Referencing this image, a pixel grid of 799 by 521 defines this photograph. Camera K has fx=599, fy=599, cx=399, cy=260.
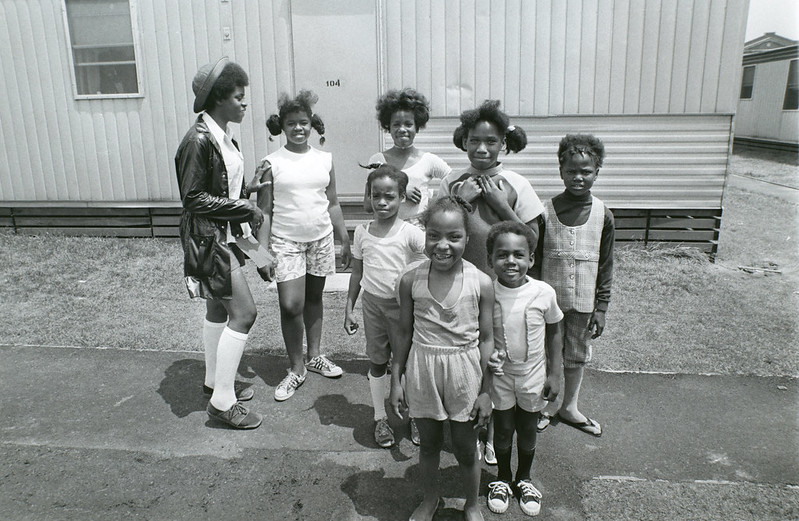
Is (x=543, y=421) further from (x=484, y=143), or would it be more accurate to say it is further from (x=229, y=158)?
(x=229, y=158)

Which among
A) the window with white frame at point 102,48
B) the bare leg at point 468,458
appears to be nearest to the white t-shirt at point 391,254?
the bare leg at point 468,458

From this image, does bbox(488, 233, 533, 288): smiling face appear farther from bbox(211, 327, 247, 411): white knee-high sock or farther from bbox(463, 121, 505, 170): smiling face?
bbox(211, 327, 247, 411): white knee-high sock

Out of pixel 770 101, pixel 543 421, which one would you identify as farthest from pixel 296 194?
pixel 770 101

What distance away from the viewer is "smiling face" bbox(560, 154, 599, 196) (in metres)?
3.18

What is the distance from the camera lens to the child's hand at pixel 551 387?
9.26ft

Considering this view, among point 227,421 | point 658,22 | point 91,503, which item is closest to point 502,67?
point 658,22

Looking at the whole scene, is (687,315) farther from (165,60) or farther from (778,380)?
(165,60)

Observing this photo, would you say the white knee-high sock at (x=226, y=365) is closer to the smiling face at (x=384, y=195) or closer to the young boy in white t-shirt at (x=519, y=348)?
the smiling face at (x=384, y=195)

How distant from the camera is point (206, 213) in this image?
3408mm

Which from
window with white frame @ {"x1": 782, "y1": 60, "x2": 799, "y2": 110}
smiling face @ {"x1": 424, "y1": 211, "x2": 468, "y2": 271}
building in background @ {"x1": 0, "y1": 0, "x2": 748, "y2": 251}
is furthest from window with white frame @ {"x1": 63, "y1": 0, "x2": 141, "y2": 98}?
window with white frame @ {"x1": 782, "y1": 60, "x2": 799, "y2": 110}

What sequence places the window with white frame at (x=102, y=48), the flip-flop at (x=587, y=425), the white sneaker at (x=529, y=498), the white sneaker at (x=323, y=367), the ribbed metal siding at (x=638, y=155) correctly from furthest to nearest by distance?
1. the window with white frame at (x=102, y=48)
2. the ribbed metal siding at (x=638, y=155)
3. the white sneaker at (x=323, y=367)
4. the flip-flop at (x=587, y=425)
5. the white sneaker at (x=529, y=498)

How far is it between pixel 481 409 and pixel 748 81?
2588 centimetres

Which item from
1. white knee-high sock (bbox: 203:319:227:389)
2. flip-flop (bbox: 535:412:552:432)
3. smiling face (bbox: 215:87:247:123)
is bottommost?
flip-flop (bbox: 535:412:552:432)

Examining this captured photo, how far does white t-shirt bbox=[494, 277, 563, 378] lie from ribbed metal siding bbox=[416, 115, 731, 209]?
4.81 m
